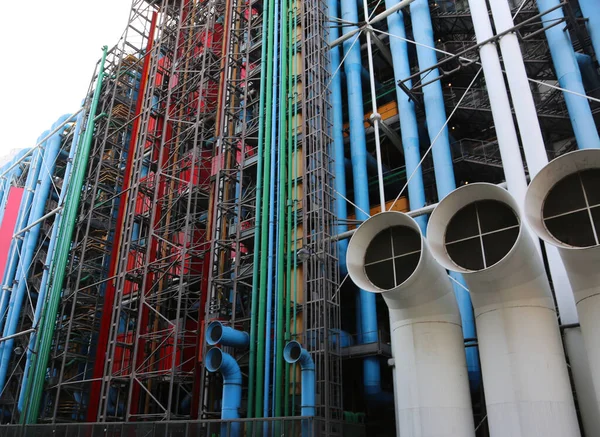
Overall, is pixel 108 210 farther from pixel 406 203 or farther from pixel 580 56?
pixel 580 56

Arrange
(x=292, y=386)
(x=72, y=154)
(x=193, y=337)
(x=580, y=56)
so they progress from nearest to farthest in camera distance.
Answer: (x=292, y=386) < (x=580, y=56) < (x=193, y=337) < (x=72, y=154)

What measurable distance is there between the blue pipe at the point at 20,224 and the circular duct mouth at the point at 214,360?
27200mm

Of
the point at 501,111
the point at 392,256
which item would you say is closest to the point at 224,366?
the point at 392,256

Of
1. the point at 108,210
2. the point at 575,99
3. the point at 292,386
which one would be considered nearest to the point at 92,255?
the point at 108,210

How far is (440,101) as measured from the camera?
23797 millimetres

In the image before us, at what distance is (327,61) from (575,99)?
12002 mm

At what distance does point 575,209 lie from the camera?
12633mm

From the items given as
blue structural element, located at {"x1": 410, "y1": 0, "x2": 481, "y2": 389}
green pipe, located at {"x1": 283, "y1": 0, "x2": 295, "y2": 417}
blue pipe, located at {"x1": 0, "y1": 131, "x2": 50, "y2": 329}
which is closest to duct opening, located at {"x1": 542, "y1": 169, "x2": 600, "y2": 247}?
blue structural element, located at {"x1": 410, "y1": 0, "x2": 481, "y2": 389}

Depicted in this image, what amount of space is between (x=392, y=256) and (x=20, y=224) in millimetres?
37077

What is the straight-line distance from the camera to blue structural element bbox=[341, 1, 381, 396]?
20844mm

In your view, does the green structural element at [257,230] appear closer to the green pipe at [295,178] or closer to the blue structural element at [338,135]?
the green pipe at [295,178]

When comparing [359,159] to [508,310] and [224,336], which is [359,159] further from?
[508,310]

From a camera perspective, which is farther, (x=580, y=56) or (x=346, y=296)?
(x=346, y=296)

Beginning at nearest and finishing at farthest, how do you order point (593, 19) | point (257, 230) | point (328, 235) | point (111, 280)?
1. point (593, 19)
2. point (328, 235)
3. point (257, 230)
4. point (111, 280)
